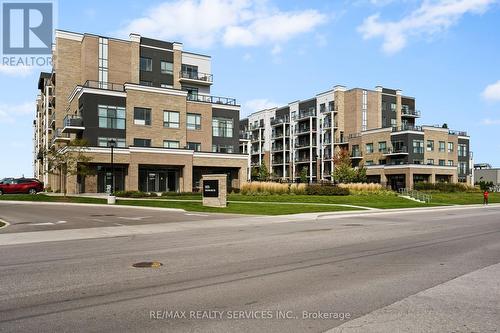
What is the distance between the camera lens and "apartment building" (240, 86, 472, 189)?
259 ft

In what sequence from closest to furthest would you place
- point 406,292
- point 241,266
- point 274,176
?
point 406,292, point 241,266, point 274,176

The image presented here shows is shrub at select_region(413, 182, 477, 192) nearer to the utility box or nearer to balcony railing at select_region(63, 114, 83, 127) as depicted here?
the utility box

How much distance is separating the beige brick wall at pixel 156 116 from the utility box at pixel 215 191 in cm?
2435

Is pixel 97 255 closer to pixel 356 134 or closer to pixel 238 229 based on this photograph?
pixel 238 229

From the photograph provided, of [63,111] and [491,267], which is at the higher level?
[63,111]

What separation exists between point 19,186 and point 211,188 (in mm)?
25640

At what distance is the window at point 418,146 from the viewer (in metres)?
78.4

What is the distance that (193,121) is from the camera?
2274 inches

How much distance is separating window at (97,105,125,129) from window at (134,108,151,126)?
60.3 inches

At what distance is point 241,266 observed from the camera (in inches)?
374

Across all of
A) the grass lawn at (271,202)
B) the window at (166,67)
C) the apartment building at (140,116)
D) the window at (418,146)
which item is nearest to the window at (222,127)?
the apartment building at (140,116)

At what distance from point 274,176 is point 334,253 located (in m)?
91.4

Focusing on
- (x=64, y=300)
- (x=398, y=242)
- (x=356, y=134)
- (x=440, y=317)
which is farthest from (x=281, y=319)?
(x=356, y=134)

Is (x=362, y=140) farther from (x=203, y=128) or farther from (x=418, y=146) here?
(x=203, y=128)
